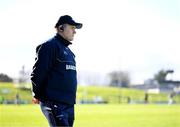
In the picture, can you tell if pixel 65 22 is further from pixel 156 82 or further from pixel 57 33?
pixel 156 82

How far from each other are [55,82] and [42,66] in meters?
0.25

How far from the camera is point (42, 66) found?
6738mm

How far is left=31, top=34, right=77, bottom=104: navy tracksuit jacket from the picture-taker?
6754 millimetres

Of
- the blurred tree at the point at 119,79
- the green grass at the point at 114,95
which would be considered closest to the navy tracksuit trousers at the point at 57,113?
the green grass at the point at 114,95

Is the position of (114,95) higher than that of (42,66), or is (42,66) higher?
(42,66)

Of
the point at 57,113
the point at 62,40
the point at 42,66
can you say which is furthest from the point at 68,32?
the point at 57,113

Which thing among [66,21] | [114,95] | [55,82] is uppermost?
[66,21]


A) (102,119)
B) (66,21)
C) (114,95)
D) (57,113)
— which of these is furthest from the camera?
(114,95)

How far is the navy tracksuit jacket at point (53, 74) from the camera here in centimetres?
675

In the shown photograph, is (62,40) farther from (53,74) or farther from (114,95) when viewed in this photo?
(114,95)

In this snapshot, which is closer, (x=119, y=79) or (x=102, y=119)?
(x=102, y=119)

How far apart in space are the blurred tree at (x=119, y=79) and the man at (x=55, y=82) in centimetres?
11322

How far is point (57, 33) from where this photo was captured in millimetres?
6988

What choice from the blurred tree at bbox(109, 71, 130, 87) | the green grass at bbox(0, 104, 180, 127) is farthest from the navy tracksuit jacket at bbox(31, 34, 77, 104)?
the blurred tree at bbox(109, 71, 130, 87)
